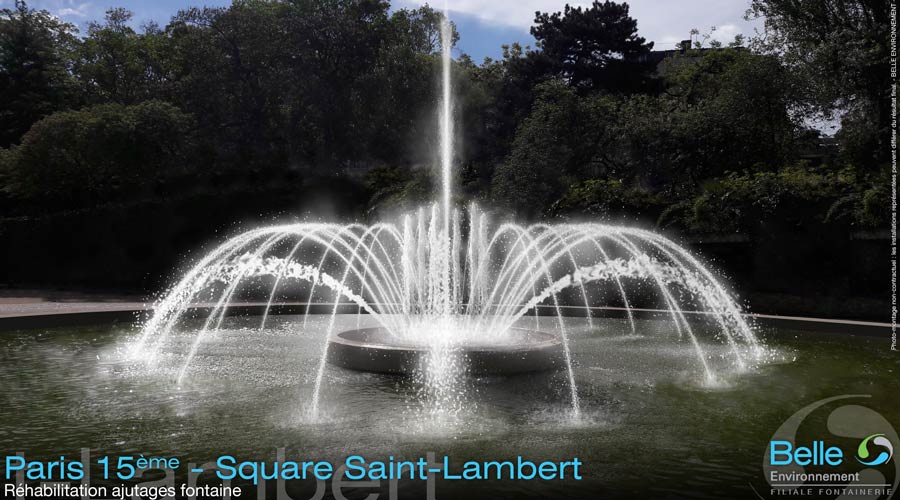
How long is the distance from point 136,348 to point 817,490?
11921 millimetres

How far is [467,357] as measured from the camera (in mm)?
10266

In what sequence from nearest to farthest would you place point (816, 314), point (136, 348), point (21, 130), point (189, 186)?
point (136, 348) < point (816, 314) < point (189, 186) < point (21, 130)

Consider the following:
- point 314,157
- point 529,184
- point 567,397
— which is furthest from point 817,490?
→ point 314,157

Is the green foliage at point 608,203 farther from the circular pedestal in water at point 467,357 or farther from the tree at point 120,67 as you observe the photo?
the tree at point 120,67

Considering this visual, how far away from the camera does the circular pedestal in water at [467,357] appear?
10.3 m

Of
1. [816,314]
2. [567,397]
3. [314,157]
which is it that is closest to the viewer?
[567,397]

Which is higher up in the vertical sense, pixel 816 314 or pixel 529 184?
pixel 529 184

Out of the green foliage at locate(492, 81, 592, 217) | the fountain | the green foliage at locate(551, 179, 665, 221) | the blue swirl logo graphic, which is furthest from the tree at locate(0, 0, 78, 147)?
the blue swirl logo graphic

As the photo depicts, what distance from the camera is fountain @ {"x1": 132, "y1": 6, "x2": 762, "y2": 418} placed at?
1071cm

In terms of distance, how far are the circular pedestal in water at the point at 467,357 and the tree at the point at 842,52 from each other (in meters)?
Result: 21.3

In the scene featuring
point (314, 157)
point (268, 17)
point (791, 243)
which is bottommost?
point (791, 243)

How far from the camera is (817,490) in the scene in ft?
19.0

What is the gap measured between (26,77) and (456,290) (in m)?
36.3

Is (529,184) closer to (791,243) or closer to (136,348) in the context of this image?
(791,243)
